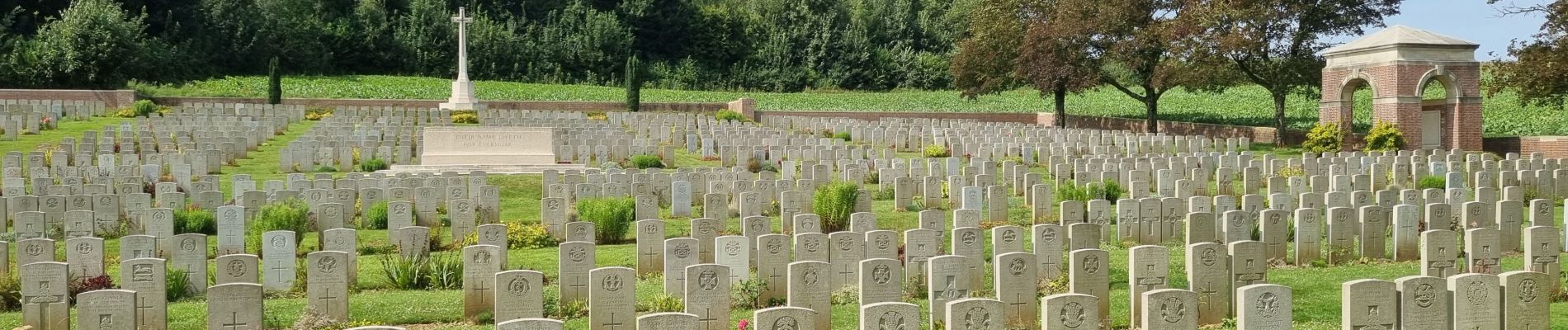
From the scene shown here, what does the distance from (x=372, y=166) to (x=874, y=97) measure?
41.8 m

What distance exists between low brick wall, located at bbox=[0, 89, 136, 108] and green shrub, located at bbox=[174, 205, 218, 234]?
26999 millimetres

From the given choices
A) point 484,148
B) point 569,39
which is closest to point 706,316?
point 484,148

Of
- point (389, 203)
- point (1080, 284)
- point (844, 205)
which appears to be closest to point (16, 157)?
point (389, 203)

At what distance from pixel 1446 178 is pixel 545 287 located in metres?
12.7

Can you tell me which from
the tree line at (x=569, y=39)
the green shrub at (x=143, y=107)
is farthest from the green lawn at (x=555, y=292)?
the tree line at (x=569, y=39)

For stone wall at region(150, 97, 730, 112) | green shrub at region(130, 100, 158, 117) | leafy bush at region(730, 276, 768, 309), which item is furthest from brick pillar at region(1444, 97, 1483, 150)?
green shrub at region(130, 100, 158, 117)

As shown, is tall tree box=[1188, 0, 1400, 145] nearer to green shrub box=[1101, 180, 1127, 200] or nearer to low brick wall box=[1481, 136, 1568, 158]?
low brick wall box=[1481, 136, 1568, 158]

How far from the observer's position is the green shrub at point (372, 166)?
25234 mm

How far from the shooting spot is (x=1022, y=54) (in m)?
39.5

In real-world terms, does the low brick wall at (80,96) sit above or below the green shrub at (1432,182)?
above

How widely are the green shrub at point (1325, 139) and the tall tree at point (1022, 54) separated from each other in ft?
29.8

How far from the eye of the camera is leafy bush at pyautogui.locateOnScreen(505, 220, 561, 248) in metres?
15.4

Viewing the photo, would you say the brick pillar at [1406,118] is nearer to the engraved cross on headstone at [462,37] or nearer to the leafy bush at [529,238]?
the leafy bush at [529,238]

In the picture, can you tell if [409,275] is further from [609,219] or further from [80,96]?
[80,96]
